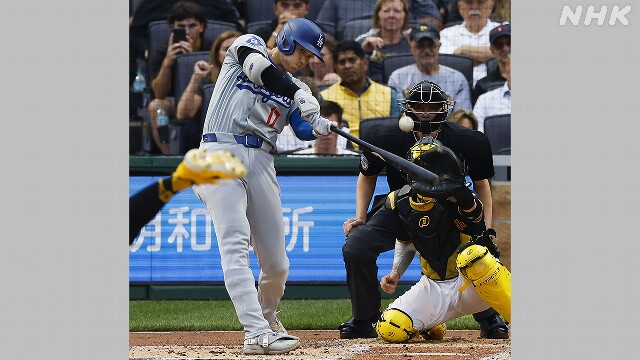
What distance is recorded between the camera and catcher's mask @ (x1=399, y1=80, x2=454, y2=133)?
21.5 feet

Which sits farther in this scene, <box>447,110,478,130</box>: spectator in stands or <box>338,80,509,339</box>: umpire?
<box>447,110,478,130</box>: spectator in stands

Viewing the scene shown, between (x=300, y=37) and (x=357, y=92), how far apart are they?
12.6 ft

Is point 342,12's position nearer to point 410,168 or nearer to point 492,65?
point 492,65

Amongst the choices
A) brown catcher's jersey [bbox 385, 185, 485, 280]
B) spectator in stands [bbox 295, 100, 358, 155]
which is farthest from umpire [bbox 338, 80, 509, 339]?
spectator in stands [bbox 295, 100, 358, 155]

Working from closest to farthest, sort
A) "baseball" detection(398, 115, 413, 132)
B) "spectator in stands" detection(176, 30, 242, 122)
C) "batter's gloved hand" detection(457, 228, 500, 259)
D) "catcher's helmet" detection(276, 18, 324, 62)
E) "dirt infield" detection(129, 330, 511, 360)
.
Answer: "dirt infield" detection(129, 330, 511, 360)
"catcher's helmet" detection(276, 18, 324, 62)
"batter's gloved hand" detection(457, 228, 500, 259)
"baseball" detection(398, 115, 413, 132)
"spectator in stands" detection(176, 30, 242, 122)

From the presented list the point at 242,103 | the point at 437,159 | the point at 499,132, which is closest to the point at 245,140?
the point at 242,103

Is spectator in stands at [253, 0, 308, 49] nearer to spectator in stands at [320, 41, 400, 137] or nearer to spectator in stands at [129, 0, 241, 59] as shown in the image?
spectator in stands at [129, 0, 241, 59]

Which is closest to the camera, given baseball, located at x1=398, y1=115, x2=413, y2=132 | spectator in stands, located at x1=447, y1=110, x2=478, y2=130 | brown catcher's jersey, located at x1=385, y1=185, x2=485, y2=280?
brown catcher's jersey, located at x1=385, y1=185, x2=485, y2=280

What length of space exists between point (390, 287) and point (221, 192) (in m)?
1.24

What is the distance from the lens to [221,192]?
5.95 meters

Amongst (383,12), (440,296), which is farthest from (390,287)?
(383,12)

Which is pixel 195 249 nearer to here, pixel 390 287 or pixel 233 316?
pixel 233 316

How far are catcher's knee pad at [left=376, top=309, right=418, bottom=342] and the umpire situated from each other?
0.38 metres

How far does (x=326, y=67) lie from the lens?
10.4 metres
